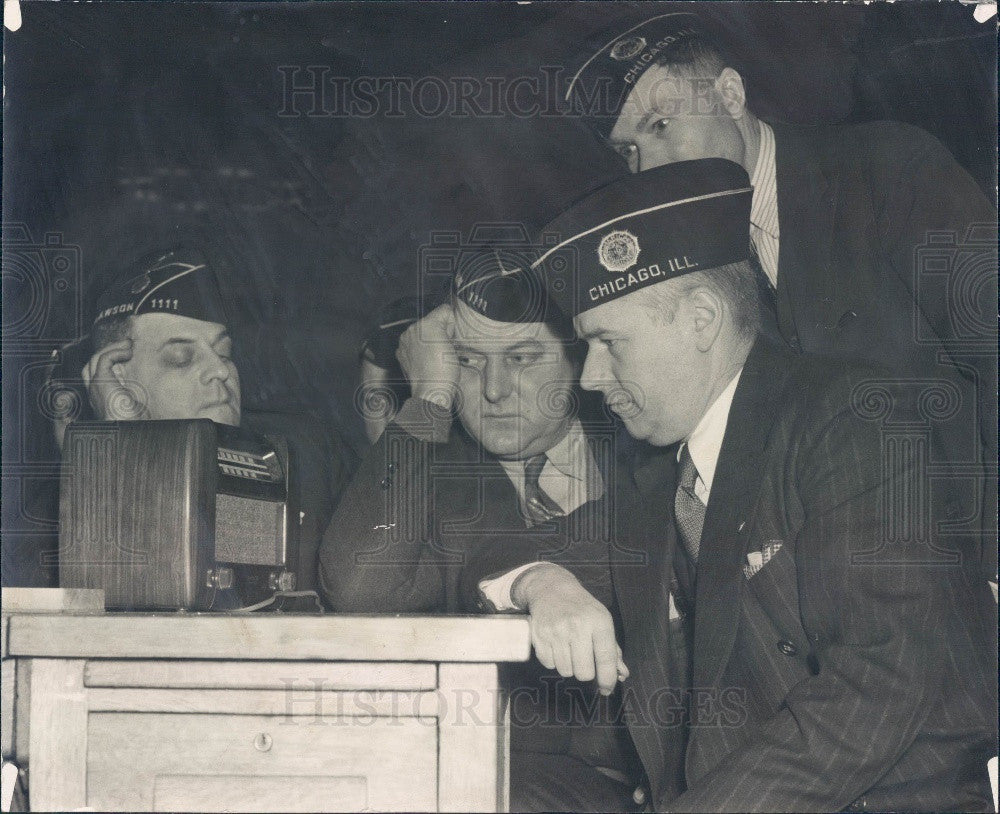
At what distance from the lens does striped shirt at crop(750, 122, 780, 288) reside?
2.40 m

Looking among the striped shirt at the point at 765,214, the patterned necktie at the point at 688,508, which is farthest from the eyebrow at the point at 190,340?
the striped shirt at the point at 765,214

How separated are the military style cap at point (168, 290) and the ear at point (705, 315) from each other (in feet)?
3.24

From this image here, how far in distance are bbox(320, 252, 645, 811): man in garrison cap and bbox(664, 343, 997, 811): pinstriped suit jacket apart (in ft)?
0.75

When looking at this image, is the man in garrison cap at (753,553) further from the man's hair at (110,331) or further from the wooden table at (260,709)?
the man's hair at (110,331)

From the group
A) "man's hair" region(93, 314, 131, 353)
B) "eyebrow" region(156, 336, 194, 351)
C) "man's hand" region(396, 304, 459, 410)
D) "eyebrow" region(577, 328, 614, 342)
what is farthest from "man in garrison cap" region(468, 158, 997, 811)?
"man's hair" region(93, 314, 131, 353)

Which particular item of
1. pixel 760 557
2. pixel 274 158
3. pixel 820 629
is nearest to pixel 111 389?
pixel 274 158

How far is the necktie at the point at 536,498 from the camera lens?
2467mm

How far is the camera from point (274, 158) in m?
2.61

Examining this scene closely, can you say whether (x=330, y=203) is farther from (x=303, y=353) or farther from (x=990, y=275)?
(x=990, y=275)

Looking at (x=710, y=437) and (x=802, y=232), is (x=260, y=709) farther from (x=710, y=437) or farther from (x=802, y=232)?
(x=802, y=232)

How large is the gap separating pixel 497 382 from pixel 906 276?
84 cm

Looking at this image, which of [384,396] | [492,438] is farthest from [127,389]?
[492,438]

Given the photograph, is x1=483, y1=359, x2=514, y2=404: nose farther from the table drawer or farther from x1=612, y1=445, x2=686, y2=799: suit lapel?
the table drawer

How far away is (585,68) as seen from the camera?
2.52m
